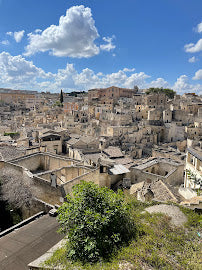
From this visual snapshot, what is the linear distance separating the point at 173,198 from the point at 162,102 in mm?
41823

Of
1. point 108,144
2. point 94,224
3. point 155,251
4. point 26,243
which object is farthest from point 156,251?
point 108,144

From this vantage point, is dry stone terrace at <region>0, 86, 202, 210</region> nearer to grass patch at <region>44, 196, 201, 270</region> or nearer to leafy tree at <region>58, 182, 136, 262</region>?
leafy tree at <region>58, 182, 136, 262</region>

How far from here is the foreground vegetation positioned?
4.39 meters

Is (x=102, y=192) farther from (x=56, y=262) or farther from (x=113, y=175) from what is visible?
(x=113, y=175)

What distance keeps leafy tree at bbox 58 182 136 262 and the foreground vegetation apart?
201 mm

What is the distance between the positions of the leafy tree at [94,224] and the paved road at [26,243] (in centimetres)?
206

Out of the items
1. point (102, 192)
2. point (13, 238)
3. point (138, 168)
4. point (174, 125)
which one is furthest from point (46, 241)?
point (174, 125)

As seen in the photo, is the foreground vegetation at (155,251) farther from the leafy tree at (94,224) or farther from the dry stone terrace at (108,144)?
the dry stone terrace at (108,144)

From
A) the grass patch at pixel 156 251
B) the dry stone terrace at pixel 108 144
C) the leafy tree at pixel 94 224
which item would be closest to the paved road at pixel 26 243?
the grass patch at pixel 156 251

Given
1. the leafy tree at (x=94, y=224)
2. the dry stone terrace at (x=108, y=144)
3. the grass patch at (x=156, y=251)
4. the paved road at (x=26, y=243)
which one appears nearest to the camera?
the grass patch at (x=156, y=251)

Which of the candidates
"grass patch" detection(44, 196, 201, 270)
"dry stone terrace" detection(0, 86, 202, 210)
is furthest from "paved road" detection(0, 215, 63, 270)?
"dry stone terrace" detection(0, 86, 202, 210)

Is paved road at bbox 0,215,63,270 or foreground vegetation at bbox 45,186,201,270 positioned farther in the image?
paved road at bbox 0,215,63,270

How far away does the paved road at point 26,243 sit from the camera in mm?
5930

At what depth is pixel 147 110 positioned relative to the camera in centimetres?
4322
